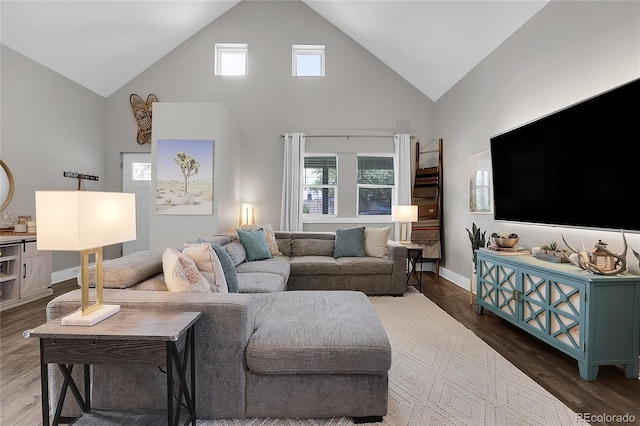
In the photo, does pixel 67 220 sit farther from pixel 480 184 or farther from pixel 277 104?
pixel 277 104

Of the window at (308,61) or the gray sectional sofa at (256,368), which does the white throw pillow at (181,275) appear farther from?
the window at (308,61)

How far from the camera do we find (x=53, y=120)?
14.9 feet

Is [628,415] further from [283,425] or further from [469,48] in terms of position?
[469,48]

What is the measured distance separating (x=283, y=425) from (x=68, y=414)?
107cm

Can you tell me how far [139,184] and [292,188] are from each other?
2784mm

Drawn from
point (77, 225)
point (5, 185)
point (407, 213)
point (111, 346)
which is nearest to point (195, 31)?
point (5, 185)

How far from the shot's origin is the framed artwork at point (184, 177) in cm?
457

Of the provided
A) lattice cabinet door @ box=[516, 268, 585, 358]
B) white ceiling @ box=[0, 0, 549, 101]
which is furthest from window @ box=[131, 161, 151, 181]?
lattice cabinet door @ box=[516, 268, 585, 358]

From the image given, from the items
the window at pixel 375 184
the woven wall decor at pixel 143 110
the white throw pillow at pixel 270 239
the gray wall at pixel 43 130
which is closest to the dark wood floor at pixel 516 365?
the gray wall at pixel 43 130

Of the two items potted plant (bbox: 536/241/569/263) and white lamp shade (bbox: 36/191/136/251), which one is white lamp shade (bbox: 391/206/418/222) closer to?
potted plant (bbox: 536/241/569/263)

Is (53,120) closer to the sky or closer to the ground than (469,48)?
closer to the ground

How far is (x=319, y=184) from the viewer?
19.0 ft

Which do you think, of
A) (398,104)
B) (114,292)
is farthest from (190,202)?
(398,104)

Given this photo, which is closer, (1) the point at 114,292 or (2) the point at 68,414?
(2) the point at 68,414
